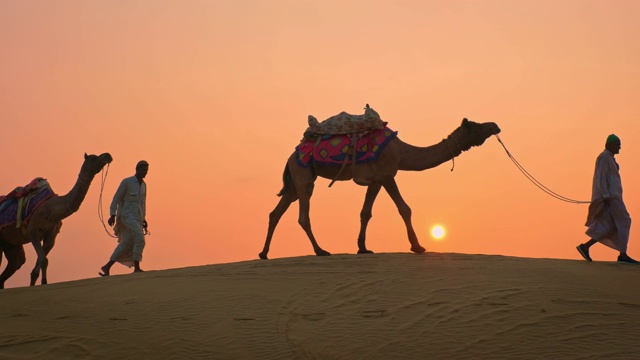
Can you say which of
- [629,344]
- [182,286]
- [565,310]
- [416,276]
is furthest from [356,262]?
[629,344]

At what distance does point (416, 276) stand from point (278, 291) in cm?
192

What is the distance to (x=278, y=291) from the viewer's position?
14.0 metres

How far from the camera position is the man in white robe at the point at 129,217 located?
18391 millimetres

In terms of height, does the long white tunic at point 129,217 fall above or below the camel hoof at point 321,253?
above

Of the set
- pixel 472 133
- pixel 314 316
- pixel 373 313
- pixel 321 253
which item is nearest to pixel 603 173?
pixel 472 133

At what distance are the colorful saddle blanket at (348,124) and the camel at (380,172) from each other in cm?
47

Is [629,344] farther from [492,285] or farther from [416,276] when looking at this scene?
[416,276]

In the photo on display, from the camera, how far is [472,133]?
17.9m

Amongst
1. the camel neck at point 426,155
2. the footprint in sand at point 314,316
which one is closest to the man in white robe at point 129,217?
the camel neck at point 426,155

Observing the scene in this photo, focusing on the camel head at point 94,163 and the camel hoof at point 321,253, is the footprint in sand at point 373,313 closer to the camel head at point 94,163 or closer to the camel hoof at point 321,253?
the camel hoof at point 321,253

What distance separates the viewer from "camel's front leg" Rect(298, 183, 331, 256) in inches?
686

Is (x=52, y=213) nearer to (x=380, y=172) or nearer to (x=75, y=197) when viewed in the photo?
(x=75, y=197)

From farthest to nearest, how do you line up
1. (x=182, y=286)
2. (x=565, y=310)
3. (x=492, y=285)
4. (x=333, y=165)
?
(x=333, y=165)
(x=182, y=286)
(x=492, y=285)
(x=565, y=310)

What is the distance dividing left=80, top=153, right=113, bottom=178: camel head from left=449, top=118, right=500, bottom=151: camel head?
6062mm
